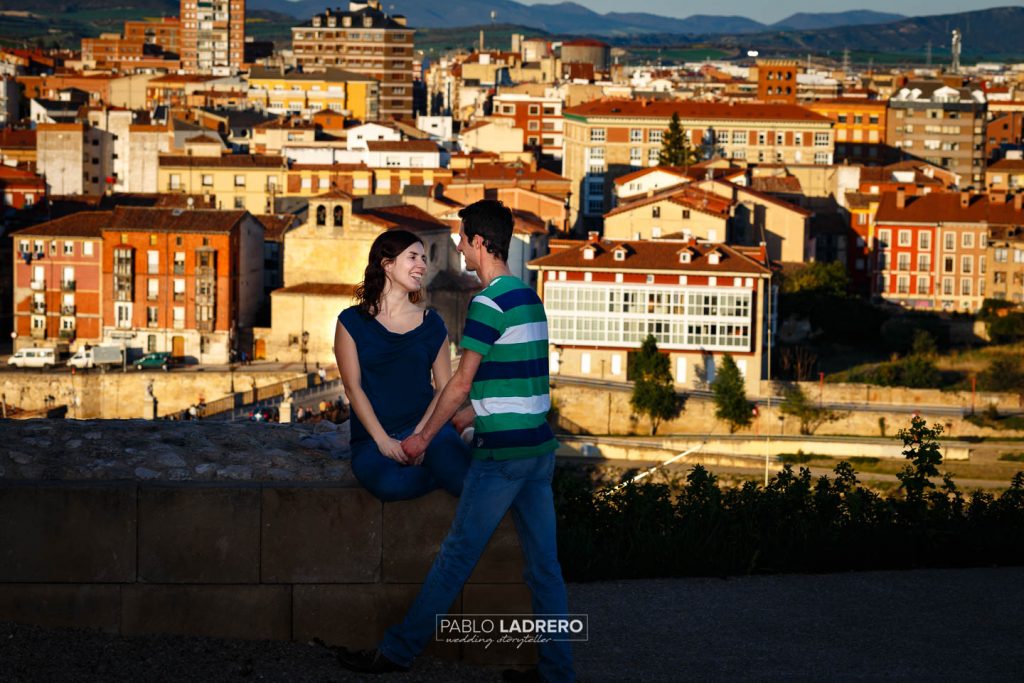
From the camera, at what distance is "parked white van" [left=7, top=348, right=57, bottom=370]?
4834cm

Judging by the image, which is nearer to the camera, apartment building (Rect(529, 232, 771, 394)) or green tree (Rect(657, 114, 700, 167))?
apartment building (Rect(529, 232, 771, 394))

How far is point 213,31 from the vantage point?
144 m

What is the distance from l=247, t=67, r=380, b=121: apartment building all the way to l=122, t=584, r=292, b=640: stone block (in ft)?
309

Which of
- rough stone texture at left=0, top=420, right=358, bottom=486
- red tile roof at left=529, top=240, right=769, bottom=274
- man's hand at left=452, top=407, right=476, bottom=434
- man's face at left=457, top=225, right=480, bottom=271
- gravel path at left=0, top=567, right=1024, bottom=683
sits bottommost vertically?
red tile roof at left=529, top=240, right=769, bottom=274

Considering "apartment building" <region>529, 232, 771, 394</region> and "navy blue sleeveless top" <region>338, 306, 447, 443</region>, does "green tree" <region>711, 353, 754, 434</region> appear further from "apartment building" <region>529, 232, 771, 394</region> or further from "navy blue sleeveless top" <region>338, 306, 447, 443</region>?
"navy blue sleeveless top" <region>338, 306, 447, 443</region>

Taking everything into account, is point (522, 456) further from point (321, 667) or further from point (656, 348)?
point (656, 348)

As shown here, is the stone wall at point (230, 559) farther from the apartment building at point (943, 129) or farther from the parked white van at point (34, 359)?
the apartment building at point (943, 129)

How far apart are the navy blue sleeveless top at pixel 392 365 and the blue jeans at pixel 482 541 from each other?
1.41 feet

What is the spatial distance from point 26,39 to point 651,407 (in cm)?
15085

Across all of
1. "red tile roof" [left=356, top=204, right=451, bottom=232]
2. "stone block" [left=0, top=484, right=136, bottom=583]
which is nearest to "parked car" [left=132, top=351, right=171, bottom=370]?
"red tile roof" [left=356, top=204, right=451, bottom=232]

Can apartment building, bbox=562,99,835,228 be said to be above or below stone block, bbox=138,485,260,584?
above

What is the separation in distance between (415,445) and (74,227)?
4769 cm

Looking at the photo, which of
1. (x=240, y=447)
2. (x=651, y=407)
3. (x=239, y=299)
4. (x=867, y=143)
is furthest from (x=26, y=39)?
(x=240, y=447)

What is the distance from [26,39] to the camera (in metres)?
182
